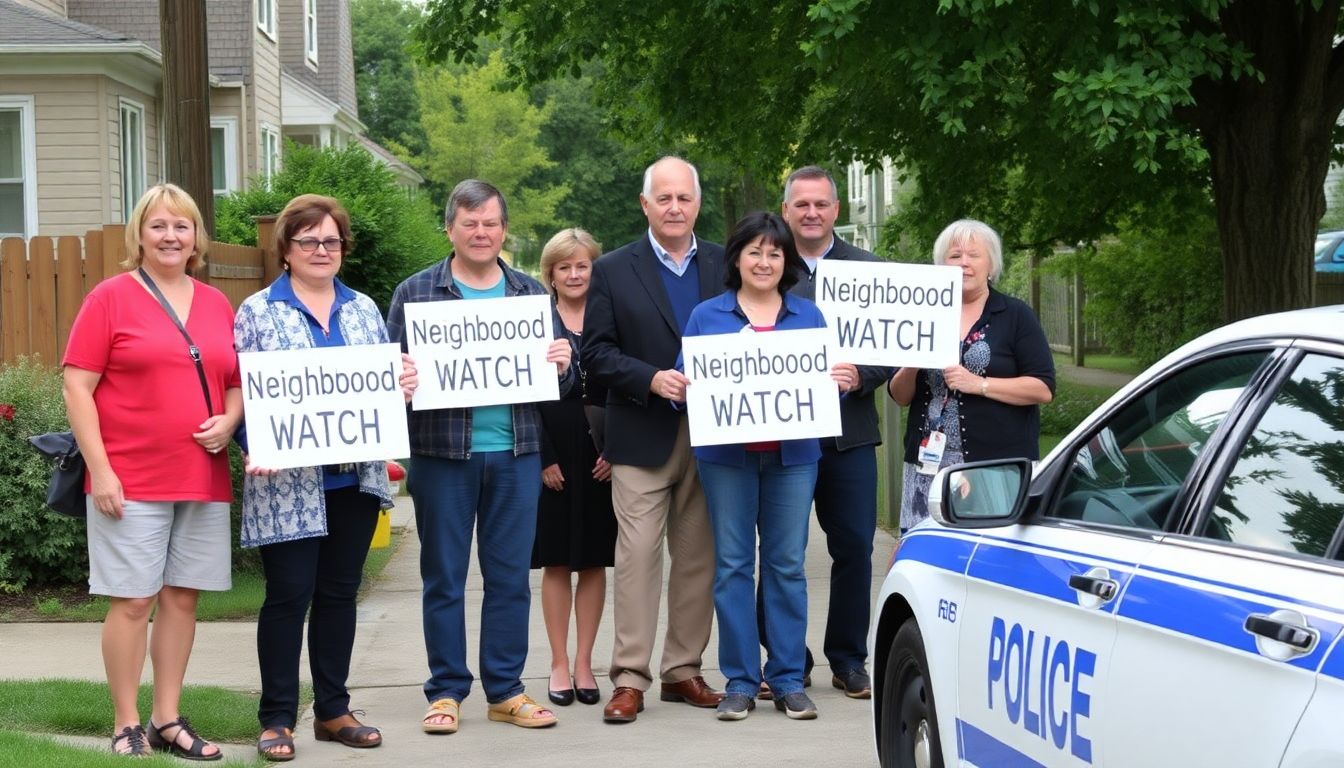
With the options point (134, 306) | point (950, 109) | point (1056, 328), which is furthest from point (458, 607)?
point (1056, 328)

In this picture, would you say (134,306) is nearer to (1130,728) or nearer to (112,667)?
(112,667)

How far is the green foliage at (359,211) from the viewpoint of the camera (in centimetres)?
1477

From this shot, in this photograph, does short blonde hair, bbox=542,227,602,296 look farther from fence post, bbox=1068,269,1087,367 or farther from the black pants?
fence post, bbox=1068,269,1087,367

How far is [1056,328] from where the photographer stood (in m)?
37.2

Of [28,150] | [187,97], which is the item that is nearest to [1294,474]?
[187,97]

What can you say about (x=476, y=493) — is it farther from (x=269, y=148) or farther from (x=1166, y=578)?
(x=269, y=148)

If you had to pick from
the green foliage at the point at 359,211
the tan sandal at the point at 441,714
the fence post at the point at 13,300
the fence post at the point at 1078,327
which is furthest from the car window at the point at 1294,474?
the fence post at the point at 1078,327

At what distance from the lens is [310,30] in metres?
38.1

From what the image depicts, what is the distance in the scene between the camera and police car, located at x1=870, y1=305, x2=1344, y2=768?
2926mm

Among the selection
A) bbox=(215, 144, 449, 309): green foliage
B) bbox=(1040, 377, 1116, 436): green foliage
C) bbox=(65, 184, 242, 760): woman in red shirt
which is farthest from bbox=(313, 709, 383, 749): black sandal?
bbox=(1040, 377, 1116, 436): green foliage

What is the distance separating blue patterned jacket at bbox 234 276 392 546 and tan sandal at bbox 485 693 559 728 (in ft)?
3.60

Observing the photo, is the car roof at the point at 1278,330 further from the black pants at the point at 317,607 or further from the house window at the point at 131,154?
the house window at the point at 131,154

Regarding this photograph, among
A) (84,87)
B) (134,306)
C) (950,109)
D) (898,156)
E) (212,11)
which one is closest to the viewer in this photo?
(134,306)

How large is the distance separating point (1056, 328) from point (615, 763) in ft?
106
